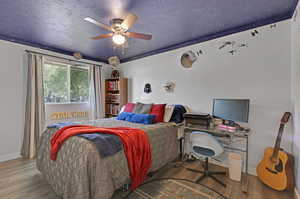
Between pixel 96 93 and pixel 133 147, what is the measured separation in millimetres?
2745

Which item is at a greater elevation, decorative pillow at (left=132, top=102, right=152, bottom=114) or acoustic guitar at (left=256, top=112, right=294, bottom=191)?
decorative pillow at (left=132, top=102, right=152, bottom=114)

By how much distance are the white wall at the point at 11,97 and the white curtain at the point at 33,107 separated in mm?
121

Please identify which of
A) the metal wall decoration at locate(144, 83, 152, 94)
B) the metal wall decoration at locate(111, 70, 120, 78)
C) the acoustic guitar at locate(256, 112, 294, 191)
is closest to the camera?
the acoustic guitar at locate(256, 112, 294, 191)

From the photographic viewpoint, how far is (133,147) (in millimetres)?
1744

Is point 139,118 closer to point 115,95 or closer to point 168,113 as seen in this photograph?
point 168,113

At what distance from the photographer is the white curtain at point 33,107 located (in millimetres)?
2871

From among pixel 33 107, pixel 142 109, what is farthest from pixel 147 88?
pixel 33 107

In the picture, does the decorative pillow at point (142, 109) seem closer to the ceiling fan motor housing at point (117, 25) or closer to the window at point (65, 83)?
the ceiling fan motor housing at point (117, 25)

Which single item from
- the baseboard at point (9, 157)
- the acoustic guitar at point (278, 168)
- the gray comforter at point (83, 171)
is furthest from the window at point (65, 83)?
the acoustic guitar at point (278, 168)

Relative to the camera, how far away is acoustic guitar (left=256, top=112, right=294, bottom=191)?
1.76 m

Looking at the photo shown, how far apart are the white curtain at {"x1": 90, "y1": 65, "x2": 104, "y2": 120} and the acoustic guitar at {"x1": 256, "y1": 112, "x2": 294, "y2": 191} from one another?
3.76 meters

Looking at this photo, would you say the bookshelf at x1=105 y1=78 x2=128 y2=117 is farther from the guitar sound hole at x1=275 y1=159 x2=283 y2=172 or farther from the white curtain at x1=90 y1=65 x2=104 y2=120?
the guitar sound hole at x1=275 y1=159 x2=283 y2=172

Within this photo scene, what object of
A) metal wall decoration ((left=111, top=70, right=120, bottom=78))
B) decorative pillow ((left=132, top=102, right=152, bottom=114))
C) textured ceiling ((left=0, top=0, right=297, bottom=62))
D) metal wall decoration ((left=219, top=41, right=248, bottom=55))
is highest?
textured ceiling ((left=0, top=0, right=297, bottom=62))

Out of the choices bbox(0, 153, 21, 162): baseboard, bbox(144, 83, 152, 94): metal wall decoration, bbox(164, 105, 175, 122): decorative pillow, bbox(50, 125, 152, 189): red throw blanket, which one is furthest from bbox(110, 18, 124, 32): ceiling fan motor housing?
bbox(0, 153, 21, 162): baseboard
